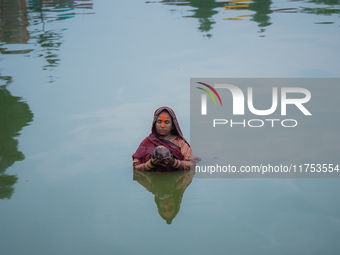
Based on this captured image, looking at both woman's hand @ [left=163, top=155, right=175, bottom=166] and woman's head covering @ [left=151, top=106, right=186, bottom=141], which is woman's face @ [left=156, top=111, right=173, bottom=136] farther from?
woman's hand @ [left=163, top=155, right=175, bottom=166]

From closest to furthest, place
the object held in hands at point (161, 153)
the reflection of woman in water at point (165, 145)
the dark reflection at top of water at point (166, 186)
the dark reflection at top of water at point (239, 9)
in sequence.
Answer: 1. the dark reflection at top of water at point (166, 186)
2. the object held in hands at point (161, 153)
3. the reflection of woman in water at point (165, 145)
4. the dark reflection at top of water at point (239, 9)

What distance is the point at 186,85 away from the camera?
7773mm

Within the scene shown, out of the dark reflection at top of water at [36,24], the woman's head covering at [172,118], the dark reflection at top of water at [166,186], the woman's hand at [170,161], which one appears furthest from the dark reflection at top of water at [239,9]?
the woman's hand at [170,161]

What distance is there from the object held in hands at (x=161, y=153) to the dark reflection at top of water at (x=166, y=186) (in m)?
0.40

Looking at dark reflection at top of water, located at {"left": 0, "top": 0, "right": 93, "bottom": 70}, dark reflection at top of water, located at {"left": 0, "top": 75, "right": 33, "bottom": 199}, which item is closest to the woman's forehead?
dark reflection at top of water, located at {"left": 0, "top": 75, "right": 33, "bottom": 199}

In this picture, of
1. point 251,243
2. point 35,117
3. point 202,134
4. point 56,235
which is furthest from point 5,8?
point 251,243

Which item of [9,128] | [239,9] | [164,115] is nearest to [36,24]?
[239,9]

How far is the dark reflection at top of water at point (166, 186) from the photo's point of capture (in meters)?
4.38

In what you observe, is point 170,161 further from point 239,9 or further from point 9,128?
point 239,9

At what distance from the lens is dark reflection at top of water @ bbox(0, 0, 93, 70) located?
371 inches

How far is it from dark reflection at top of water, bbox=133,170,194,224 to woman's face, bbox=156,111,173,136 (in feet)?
1.64

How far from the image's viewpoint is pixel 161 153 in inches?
180

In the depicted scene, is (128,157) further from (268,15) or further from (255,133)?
(268,15)

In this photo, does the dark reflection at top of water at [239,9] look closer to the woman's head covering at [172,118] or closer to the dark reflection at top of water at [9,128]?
the dark reflection at top of water at [9,128]
